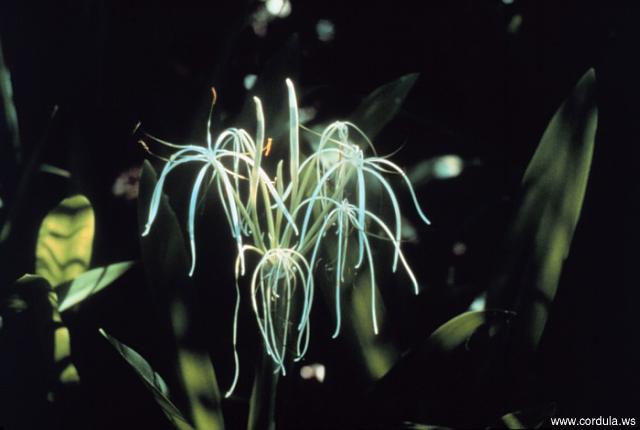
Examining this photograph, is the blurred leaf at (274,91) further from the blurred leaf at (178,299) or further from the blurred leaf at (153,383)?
the blurred leaf at (153,383)

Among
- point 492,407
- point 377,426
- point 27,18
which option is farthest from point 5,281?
point 492,407

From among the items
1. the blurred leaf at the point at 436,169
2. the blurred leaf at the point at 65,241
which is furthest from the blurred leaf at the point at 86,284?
the blurred leaf at the point at 436,169

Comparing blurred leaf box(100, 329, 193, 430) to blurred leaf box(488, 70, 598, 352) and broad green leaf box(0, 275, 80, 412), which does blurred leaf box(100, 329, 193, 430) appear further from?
blurred leaf box(488, 70, 598, 352)

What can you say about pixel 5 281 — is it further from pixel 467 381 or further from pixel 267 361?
pixel 467 381

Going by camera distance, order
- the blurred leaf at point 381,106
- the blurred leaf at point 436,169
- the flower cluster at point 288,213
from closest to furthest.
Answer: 1. the flower cluster at point 288,213
2. the blurred leaf at point 381,106
3. the blurred leaf at point 436,169

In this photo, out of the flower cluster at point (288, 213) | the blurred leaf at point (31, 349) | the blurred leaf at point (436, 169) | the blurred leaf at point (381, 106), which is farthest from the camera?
the blurred leaf at point (436, 169)
